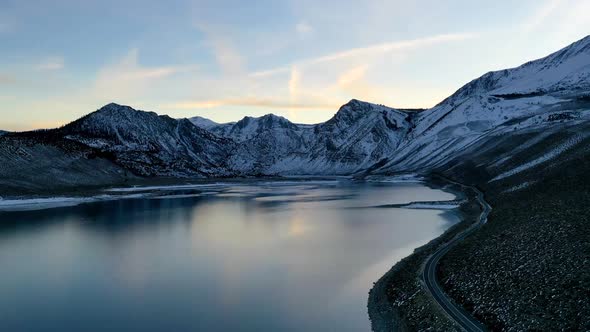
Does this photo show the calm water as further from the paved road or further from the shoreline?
the paved road

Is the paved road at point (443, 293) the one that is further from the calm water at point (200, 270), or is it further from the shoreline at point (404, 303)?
the calm water at point (200, 270)

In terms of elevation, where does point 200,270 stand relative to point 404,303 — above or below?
below

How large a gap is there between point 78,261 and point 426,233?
37.3 meters

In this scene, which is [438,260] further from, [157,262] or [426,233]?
[157,262]

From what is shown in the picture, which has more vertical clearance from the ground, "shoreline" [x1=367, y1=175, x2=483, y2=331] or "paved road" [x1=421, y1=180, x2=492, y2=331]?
"paved road" [x1=421, y1=180, x2=492, y2=331]

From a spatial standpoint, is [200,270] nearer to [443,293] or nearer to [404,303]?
[404,303]

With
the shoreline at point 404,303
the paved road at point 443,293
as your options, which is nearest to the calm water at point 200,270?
the shoreline at point 404,303

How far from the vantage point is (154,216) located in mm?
75062

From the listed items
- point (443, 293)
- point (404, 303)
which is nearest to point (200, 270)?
point (404, 303)

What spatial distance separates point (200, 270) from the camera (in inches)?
→ 1410

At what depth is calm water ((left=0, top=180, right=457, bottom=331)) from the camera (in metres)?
24.5

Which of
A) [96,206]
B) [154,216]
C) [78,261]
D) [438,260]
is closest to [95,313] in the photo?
[78,261]

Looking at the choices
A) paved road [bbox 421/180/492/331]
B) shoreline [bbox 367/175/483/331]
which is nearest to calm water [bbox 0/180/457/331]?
shoreline [bbox 367/175/483/331]

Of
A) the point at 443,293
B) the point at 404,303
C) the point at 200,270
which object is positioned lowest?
the point at 200,270
